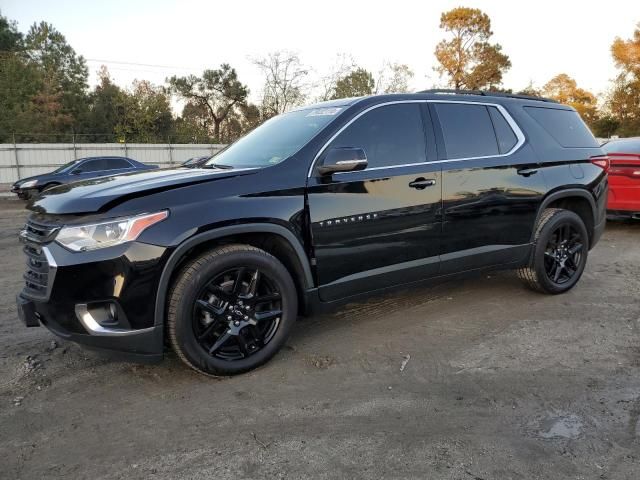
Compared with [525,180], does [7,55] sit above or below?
above

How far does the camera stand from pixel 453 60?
4912cm

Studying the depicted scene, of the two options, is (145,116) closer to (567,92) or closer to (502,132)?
(502,132)

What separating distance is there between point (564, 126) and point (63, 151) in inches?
903

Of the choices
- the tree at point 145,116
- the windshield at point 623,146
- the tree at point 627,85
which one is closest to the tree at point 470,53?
the tree at point 627,85

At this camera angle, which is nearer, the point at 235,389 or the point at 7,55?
the point at 235,389

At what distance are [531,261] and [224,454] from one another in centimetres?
333

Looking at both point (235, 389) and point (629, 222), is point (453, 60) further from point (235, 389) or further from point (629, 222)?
point (235, 389)

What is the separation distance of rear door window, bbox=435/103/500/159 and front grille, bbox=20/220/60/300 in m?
2.88

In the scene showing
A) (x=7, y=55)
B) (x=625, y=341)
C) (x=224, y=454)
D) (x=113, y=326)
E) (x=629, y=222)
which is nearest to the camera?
(x=224, y=454)

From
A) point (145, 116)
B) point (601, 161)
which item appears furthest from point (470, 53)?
point (601, 161)

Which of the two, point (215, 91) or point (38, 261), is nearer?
point (38, 261)

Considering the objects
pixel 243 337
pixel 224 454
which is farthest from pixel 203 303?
pixel 224 454

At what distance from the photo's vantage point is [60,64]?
4288 cm

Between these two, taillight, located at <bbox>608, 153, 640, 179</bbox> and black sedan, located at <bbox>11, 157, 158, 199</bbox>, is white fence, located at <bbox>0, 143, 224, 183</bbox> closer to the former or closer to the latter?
black sedan, located at <bbox>11, 157, 158, 199</bbox>
